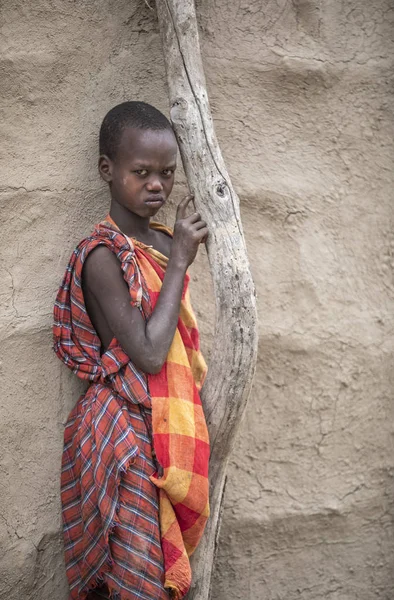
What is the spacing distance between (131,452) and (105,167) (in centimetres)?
94

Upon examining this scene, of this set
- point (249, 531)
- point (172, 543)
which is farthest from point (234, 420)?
point (249, 531)

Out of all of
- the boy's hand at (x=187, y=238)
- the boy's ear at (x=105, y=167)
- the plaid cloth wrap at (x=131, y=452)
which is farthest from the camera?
the boy's ear at (x=105, y=167)

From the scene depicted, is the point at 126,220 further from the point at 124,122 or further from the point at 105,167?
the point at 124,122

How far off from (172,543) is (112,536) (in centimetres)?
18

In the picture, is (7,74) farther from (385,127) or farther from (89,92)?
(385,127)

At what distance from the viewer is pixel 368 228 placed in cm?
330

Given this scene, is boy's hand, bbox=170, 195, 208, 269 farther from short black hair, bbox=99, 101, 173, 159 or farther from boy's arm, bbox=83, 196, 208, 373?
short black hair, bbox=99, 101, 173, 159

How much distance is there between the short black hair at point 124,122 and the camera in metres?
2.62

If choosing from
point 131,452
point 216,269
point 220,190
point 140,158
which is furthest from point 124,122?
point 131,452

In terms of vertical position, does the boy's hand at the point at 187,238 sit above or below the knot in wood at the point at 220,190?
below

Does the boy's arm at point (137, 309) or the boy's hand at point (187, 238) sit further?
the boy's hand at point (187, 238)

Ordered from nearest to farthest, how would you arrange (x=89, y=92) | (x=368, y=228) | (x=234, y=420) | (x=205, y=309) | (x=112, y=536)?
(x=112, y=536) → (x=234, y=420) → (x=89, y=92) → (x=205, y=309) → (x=368, y=228)

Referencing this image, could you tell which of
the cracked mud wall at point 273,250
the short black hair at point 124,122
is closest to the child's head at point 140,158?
the short black hair at point 124,122

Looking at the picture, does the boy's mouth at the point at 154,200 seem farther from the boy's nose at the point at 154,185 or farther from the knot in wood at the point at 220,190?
the knot in wood at the point at 220,190
